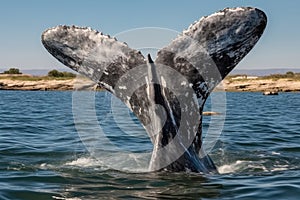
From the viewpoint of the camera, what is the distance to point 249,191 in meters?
5.33

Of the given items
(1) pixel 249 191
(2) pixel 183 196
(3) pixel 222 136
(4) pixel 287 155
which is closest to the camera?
(2) pixel 183 196

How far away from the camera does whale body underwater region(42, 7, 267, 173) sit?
4.95m

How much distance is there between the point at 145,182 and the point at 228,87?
184ft

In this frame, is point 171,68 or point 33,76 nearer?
point 171,68

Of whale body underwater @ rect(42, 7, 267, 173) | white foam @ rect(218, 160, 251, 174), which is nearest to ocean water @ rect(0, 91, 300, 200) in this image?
white foam @ rect(218, 160, 251, 174)

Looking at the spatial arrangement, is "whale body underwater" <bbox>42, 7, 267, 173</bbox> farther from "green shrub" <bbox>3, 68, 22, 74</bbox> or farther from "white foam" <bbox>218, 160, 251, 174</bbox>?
"green shrub" <bbox>3, 68, 22, 74</bbox>

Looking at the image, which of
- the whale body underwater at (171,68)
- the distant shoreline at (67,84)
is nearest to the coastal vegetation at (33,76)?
the distant shoreline at (67,84)

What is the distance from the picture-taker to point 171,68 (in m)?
5.16

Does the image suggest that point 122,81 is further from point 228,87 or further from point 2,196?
point 228,87

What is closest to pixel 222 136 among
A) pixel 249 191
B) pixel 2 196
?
pixel 249 191

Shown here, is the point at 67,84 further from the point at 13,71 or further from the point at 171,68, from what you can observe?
the point at 171,68

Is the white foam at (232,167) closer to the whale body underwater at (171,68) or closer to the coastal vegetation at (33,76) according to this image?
the whale body underwater at (171,68)

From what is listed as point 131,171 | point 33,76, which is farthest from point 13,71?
point 131,171

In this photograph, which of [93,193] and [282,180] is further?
[282,180]
